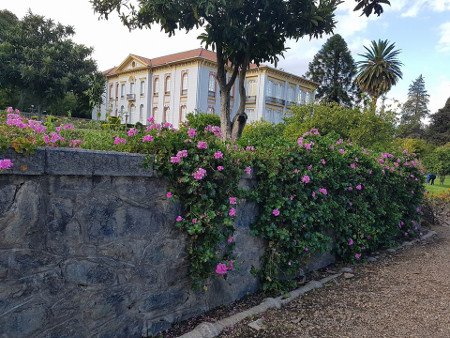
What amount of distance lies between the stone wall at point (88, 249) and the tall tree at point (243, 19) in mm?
6344

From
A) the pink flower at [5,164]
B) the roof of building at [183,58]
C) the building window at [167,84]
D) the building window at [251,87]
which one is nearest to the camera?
the pink flower at [5,164]

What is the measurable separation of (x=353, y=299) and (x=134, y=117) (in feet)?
135

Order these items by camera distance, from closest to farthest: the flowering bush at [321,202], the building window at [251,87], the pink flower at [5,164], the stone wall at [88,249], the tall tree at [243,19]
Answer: the pink flower at [5,164]
the stone wall at [88,249]
the flowering bush at [321,202]
the tall tree at [243,19]
the building window at [251,87]

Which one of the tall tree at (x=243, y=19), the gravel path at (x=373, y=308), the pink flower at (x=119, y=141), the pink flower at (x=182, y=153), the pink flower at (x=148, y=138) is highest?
the tall tree at (x=243, y=19)

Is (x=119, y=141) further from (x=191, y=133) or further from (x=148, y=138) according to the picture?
(x=191, y=133)

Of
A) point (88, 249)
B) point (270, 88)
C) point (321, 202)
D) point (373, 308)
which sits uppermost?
point (270, 88)

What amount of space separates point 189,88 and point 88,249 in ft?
114

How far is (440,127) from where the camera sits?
53.5 meters

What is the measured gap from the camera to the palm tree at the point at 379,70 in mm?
37750

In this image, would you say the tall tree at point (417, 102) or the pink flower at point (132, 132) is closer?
the pink flower at point (132, 132)

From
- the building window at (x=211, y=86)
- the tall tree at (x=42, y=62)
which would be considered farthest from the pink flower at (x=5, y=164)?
the building window at (x=211, y=86)

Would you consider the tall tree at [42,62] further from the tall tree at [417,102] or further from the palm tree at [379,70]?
the tall tree at [417,102]

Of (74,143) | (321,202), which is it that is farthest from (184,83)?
(74,143)

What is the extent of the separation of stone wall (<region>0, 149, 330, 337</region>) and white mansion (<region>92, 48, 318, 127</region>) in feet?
103
